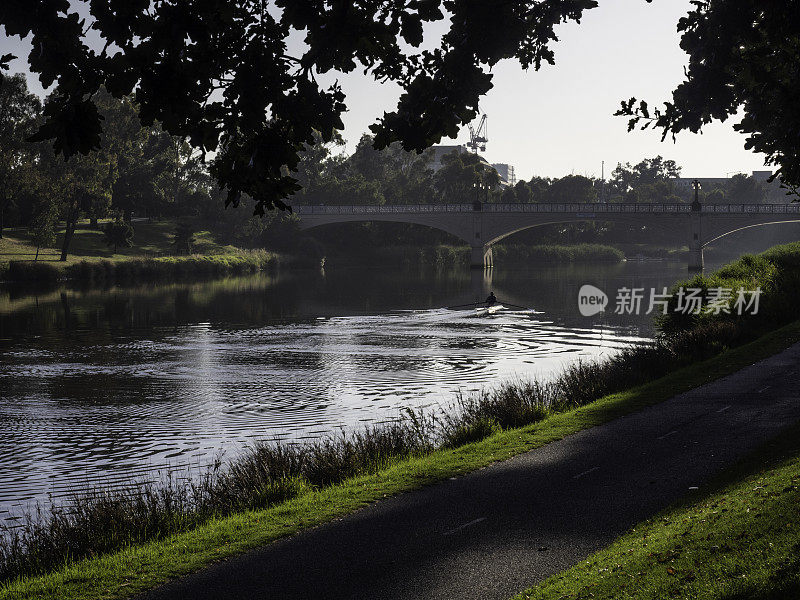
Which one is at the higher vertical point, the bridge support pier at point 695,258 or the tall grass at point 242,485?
the bridge support pier at point 695,258

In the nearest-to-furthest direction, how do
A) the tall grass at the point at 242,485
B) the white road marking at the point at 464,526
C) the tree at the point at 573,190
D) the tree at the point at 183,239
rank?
the white road marking at the point at 464,526 → the tall grass at the point at 242,485 → the tree at the point at 183,239 → the tree at the point at 573,190

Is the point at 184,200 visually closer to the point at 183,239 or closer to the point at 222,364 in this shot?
the point at 183,239

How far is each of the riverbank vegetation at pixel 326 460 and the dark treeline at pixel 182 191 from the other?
61.5 metres

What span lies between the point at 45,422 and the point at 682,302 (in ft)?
85.2

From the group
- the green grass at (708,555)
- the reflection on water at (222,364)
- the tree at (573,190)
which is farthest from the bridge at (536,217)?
the green grass at (708,555)

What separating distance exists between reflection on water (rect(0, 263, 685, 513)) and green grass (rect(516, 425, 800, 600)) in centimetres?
1276

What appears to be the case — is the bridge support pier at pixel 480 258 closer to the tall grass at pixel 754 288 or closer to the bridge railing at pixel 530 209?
the bridge railing at pixel 530 209

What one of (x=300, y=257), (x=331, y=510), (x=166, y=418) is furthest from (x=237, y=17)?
(x=300, y=257)

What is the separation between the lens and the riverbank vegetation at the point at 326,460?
13414mm

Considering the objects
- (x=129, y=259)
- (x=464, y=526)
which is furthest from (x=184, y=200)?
(x=464, y=526)

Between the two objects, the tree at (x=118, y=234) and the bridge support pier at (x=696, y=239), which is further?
the bridge support pier at (x=696, y=239)

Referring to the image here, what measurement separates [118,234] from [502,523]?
101m

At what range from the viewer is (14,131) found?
9400 cm

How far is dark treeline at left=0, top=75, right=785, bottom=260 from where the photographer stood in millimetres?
91875
